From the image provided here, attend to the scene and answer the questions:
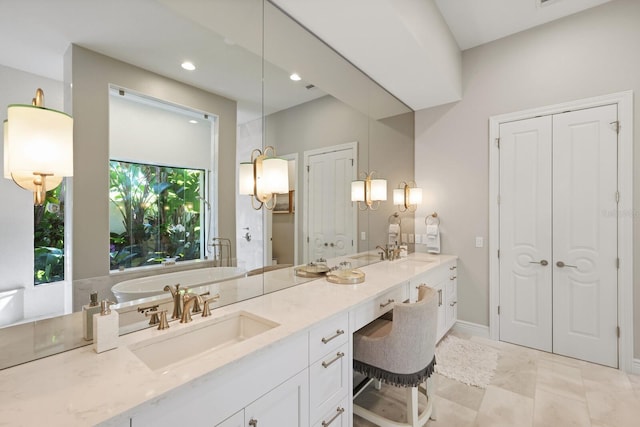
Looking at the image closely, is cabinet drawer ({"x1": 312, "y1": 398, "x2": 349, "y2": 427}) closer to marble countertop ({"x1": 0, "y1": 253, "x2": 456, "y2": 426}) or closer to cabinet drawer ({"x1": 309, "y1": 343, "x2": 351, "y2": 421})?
cabinet drawer ({"x1": 309, "y1": 343, "x2": 351, "y2": 421})

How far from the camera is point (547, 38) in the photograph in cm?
296

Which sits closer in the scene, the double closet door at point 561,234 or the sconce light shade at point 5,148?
the sconce light shade at point 5,148

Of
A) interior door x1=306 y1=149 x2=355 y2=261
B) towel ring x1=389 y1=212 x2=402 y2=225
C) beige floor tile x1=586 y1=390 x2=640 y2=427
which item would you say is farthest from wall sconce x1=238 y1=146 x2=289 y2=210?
beige floor tile x1=586 y1=390 x2=640 y2=427

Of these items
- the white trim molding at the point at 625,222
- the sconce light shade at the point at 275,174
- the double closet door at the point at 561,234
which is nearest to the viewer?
the sconce light shade at the point at 275,174

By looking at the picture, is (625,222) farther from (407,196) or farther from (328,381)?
(328,381)

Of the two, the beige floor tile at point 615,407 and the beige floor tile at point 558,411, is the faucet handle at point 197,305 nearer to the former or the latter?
the beige floor tile at point 558,411

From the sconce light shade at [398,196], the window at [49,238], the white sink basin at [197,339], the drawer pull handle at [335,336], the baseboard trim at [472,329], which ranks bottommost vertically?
the baseboard trim at [472,329]

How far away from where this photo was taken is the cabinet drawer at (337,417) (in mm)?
1458

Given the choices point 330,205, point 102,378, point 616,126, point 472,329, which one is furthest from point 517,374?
point 102,378

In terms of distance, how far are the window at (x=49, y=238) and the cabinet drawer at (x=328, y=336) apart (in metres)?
1.05

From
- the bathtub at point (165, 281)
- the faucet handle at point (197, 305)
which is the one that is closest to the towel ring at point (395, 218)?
the bathtub at point (165, 281)

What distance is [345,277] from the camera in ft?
7.22

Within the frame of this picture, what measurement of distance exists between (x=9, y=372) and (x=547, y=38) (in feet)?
14.8

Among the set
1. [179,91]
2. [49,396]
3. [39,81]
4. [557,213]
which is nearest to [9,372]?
[49,396]
